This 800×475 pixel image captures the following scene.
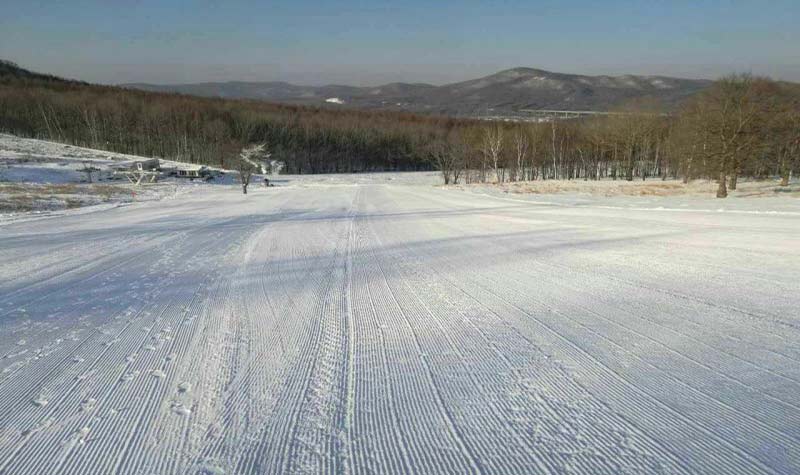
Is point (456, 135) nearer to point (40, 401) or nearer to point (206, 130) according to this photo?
point (206, 130)

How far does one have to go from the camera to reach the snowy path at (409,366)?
2541mm

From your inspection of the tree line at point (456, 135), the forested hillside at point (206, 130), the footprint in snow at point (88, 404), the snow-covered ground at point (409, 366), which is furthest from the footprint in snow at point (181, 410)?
the forested hillside at point (206, 130)

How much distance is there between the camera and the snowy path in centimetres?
254

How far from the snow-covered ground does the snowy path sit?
2cm

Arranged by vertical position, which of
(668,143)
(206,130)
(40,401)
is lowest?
(40,401)

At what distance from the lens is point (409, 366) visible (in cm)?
361

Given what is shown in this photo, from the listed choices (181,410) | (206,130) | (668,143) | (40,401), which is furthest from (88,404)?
(206,130)

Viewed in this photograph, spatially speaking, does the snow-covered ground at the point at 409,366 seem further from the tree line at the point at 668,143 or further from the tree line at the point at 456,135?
the tree line at the point at 456,135

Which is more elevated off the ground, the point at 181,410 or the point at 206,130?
the point at 206,130

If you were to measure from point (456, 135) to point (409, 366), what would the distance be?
95126mm

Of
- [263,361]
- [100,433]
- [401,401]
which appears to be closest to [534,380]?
[401,401]

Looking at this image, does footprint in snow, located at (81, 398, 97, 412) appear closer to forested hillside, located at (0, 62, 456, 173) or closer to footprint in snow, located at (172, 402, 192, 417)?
footprint in snow, located at (172, 402, 192, 417)

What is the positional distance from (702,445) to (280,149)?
354ft

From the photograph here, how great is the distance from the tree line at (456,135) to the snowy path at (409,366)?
97.7 feet
